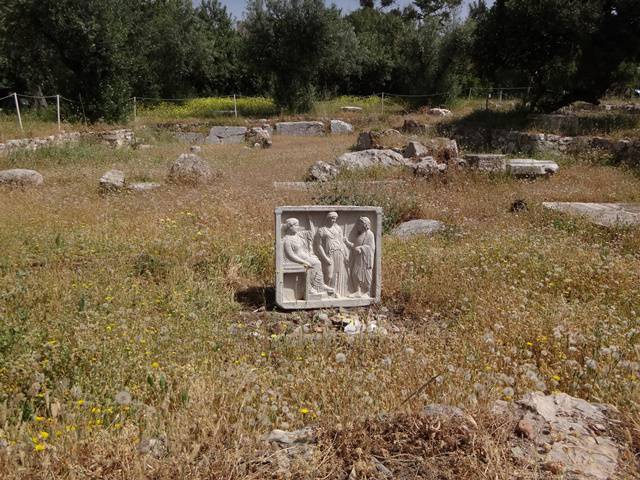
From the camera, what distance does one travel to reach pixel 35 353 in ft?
A: 10.6

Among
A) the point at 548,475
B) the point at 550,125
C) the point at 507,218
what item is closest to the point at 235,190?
the point at 507,218

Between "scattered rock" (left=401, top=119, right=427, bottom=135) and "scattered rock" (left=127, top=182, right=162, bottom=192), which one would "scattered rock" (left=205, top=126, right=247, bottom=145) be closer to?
"scattered rock" (left=401, top=119, right=427, bottom=135)

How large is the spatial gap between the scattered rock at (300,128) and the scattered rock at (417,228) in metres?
16.4

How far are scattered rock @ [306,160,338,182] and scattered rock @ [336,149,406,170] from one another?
59 cm

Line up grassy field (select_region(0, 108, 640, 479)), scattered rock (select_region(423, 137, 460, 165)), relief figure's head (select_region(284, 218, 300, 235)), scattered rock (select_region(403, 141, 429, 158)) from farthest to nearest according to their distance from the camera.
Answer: scattered rock (select_region(403, 141, 429, 158))
scattered rock (select_region(423, 137, 460, 165))
relief figure's head (select_region(284, 218, 300, 235))
grassy field (select_region(0, 108, 640, 479))

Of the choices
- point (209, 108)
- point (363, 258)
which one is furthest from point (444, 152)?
point (209, 108)

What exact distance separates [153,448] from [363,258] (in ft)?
10.5

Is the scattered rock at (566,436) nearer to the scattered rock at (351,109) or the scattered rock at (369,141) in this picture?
the scattered rock at (369,141)

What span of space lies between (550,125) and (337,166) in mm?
8049

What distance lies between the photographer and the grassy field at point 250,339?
7.97ft

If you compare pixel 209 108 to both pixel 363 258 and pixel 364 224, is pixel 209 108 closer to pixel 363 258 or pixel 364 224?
pixel 364 224

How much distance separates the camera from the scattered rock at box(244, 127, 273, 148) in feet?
66.5

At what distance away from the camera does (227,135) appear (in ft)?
75.1

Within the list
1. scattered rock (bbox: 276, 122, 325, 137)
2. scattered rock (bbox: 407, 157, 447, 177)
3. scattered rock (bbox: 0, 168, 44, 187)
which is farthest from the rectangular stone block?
scattered rock (bbox: 276, 122, 325, 137)
